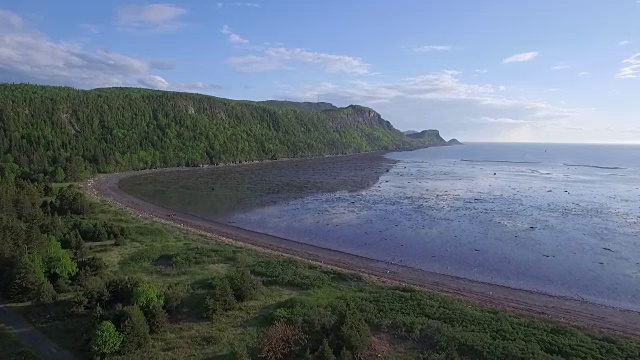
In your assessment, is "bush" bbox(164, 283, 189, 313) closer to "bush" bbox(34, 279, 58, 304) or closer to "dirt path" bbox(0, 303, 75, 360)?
"dirt path" bbox(0, 303, 75, 360)

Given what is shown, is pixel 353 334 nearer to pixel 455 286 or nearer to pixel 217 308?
pixel 217 308

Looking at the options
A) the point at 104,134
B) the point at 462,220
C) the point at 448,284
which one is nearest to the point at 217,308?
the point at 448,284

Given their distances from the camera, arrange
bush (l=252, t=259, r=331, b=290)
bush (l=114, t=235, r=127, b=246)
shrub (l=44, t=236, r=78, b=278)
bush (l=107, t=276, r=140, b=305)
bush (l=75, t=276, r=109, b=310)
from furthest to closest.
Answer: bush (l=114, t=235, r=127, b=246) < bush (l=252, t=259, r=331, b=290) < shrub (l=44, t=236, r=78, b=278) < bush (l=107, t=276, r=140, b=305) < bush (l=75, t=276, r=109, b=310)

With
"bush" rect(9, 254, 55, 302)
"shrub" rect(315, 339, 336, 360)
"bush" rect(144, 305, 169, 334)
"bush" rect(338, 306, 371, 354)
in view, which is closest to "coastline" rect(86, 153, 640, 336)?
"bush" rect(338, 306, 371, 354)

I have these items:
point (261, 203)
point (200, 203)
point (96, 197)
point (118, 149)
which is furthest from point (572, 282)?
point (118, 149)

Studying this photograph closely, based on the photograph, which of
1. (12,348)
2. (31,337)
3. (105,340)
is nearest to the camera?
(105,340)
